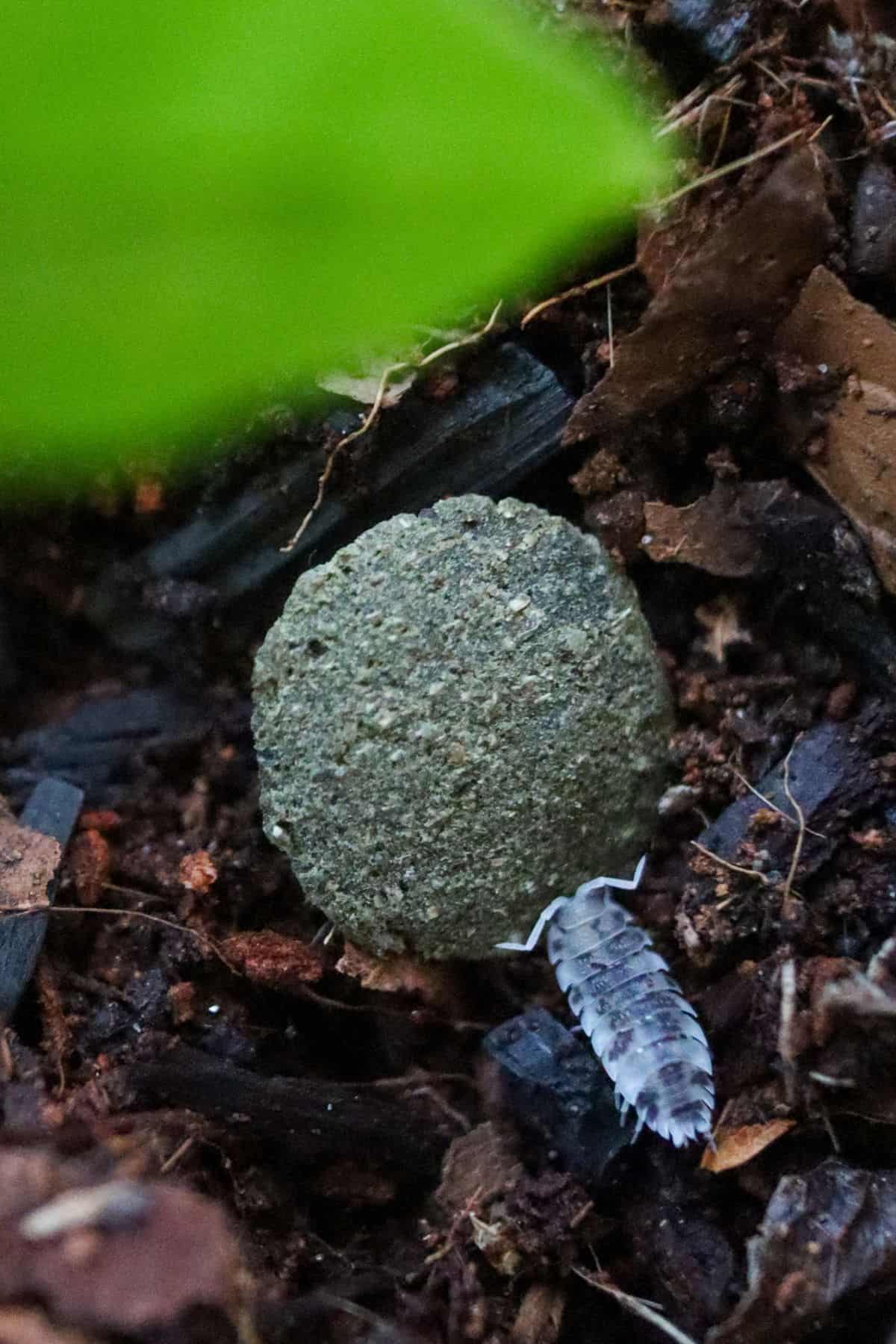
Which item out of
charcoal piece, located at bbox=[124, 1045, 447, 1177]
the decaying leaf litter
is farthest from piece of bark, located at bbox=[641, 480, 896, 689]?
charcoal piece, located at bbox=[124, 1045, 447, 1177]

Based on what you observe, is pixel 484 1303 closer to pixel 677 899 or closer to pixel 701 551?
pixel 677 899

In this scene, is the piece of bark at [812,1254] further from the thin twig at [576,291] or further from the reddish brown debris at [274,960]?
the thin twig at [576,291]

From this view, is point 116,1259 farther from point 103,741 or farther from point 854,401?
point 854,401

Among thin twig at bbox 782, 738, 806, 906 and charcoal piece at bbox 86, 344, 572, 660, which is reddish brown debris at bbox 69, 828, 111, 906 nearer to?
charcoal piece at bbox 86, 344, 572, 660

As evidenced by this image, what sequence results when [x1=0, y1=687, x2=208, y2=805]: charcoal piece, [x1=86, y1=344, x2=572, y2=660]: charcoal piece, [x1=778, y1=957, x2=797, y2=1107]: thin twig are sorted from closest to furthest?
[x1=778, y1=957, x2=797, y2=1107]: thin twig, [x1=86, y1=344, x2=572, y2=660]: charcoal piece, [x1=0, y1=687, x2=208, y2=805]: charcoal piece

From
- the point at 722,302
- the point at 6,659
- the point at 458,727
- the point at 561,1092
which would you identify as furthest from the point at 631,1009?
the point at 6,659

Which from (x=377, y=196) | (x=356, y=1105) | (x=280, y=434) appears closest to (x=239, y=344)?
(x=377, y=196)

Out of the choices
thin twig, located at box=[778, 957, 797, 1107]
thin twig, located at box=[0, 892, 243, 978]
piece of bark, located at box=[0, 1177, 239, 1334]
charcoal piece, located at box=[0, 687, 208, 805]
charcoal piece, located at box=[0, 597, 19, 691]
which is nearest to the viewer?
piece of bark, located at box=[0, 1177, 239, 1334]

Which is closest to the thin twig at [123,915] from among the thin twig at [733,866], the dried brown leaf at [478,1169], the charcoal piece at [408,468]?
the dried brown leaf at [478,1169]
